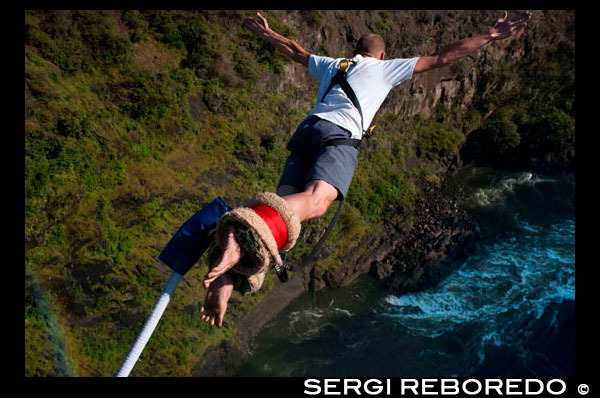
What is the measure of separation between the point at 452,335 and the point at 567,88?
18.0m

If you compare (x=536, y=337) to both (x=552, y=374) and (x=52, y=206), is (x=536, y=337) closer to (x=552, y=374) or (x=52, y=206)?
(x=552, y=374)

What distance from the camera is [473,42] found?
3080 millimetres

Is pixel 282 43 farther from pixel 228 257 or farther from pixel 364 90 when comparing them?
pixel 228 257

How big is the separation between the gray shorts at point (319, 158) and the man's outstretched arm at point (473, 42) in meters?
0.92

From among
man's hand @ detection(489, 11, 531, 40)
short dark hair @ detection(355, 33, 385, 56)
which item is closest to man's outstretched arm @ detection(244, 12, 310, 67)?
short dark hair @ detection(355, 33, 385, 56)

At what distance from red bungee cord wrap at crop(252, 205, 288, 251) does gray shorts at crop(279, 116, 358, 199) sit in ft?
1.96

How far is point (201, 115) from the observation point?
44.9 feet

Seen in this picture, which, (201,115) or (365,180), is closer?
(201,115)

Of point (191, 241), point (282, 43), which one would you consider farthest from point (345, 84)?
point (191, 241)

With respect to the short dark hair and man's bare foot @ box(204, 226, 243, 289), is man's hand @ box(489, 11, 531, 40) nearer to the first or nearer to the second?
the short dark hair

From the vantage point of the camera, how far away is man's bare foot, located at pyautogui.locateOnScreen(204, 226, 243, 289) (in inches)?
78.0

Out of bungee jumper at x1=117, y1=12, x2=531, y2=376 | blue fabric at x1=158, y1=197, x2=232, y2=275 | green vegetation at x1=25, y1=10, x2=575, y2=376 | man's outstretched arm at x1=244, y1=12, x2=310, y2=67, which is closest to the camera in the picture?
bungee jumper at x1=117, y1=12, x2=531, y2=376

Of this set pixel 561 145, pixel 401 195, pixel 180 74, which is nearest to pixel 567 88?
pixel 561 145

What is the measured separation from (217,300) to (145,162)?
36.0 feet
